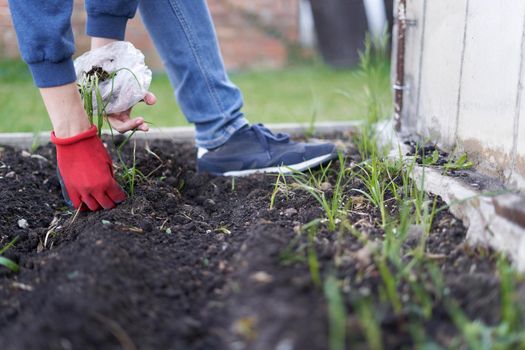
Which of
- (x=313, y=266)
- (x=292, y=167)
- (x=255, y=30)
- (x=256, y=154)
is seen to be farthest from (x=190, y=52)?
(x=255, y=30)

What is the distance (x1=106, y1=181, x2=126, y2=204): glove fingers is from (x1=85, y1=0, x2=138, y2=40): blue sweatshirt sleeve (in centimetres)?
50

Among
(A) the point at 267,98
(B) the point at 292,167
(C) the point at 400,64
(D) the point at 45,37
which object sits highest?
(D) the point at 45,37

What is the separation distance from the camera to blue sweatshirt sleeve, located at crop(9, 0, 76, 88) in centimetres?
143

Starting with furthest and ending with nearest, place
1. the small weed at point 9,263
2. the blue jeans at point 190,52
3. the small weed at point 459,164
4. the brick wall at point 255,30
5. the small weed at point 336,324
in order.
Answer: the brick wall at point 255,30 → the blue jeans at point 190,52 → the small weed at point 459,164 → the small weed at point 9,263 → the small weed at point 336,324

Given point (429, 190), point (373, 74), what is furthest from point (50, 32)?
point (373, 74)

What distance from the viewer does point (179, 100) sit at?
2139 mm

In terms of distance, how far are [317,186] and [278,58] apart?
13.0ft

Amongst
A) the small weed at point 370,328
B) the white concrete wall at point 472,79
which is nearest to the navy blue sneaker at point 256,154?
the white concrete wall at point 472,79

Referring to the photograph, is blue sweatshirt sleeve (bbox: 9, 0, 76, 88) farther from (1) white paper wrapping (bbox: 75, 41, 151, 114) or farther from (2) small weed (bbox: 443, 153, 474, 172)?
(2) small weed (bbox: 443, 153, 474, 172)

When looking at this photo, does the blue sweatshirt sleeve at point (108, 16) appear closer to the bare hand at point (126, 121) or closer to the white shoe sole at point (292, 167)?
the bare hand at point (126, 121)

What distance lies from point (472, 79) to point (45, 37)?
114 centimetres

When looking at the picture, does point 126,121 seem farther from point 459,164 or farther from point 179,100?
point 459,164

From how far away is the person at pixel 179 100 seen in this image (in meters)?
1.52

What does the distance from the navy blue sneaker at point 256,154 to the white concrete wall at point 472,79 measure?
38 cm
